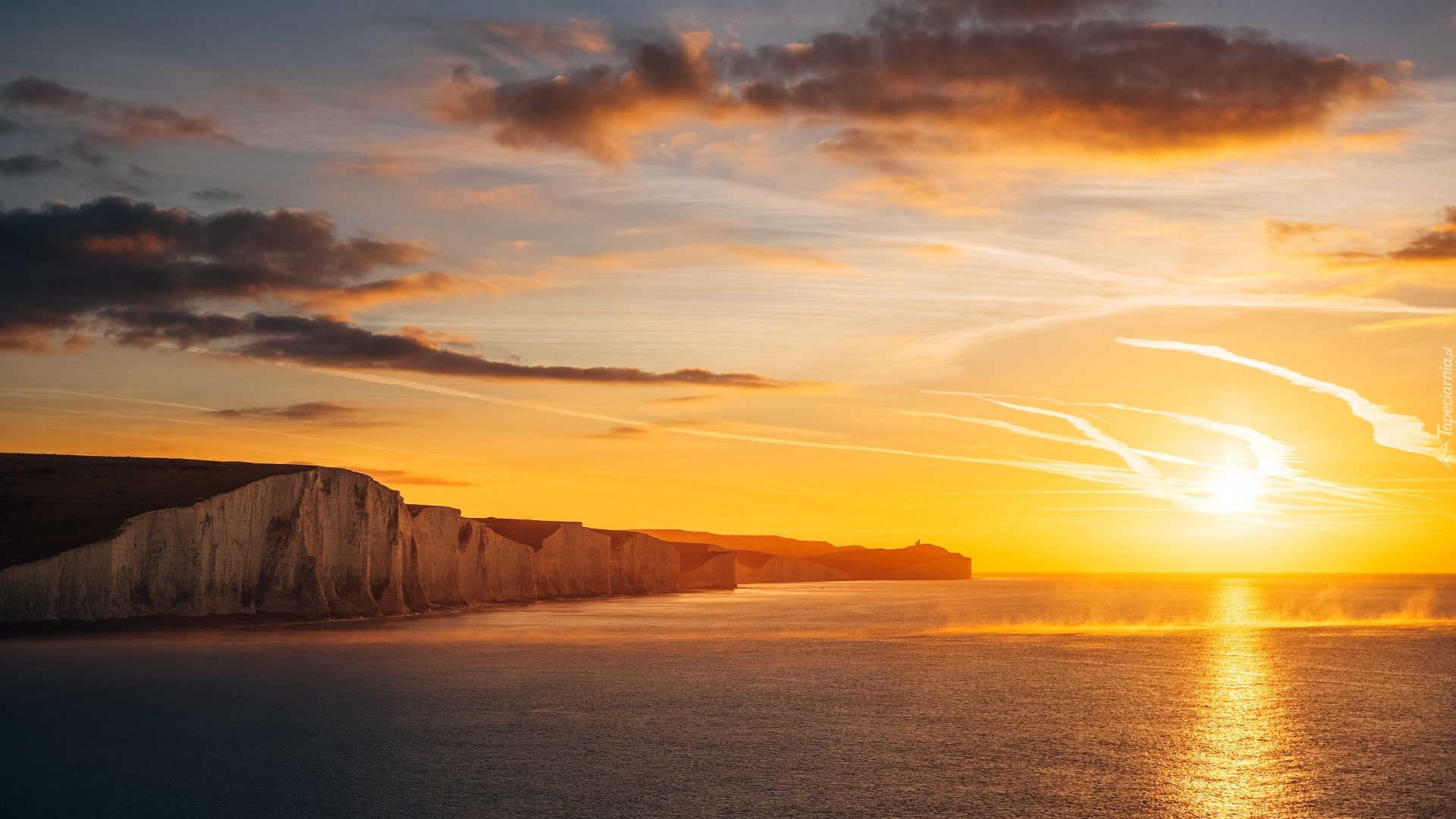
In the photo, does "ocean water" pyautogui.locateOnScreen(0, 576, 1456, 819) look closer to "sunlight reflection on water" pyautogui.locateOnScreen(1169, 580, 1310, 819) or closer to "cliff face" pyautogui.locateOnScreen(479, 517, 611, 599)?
"sunlight reflection on water" pyautogui.locateOnScreen(1169, 580, 1310, 819)

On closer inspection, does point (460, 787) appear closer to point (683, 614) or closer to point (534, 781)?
point (534, 781)

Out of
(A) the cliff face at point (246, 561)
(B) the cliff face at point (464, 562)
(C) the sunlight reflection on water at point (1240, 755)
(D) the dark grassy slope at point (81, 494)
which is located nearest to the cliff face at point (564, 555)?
(B) the cliff face at point (464, 562)

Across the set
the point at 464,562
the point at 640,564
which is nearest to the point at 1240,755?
the point at 464,562

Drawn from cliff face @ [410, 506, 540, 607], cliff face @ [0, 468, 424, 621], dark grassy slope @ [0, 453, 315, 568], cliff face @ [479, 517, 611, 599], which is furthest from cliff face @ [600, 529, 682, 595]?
dark grassy slope @ [0, 453, 315, 568]

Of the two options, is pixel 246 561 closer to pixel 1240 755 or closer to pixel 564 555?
pixel 1240 755

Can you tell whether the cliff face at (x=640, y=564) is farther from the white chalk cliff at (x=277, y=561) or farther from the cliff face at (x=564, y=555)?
the white chalk cliff at (x=277, y=561)
